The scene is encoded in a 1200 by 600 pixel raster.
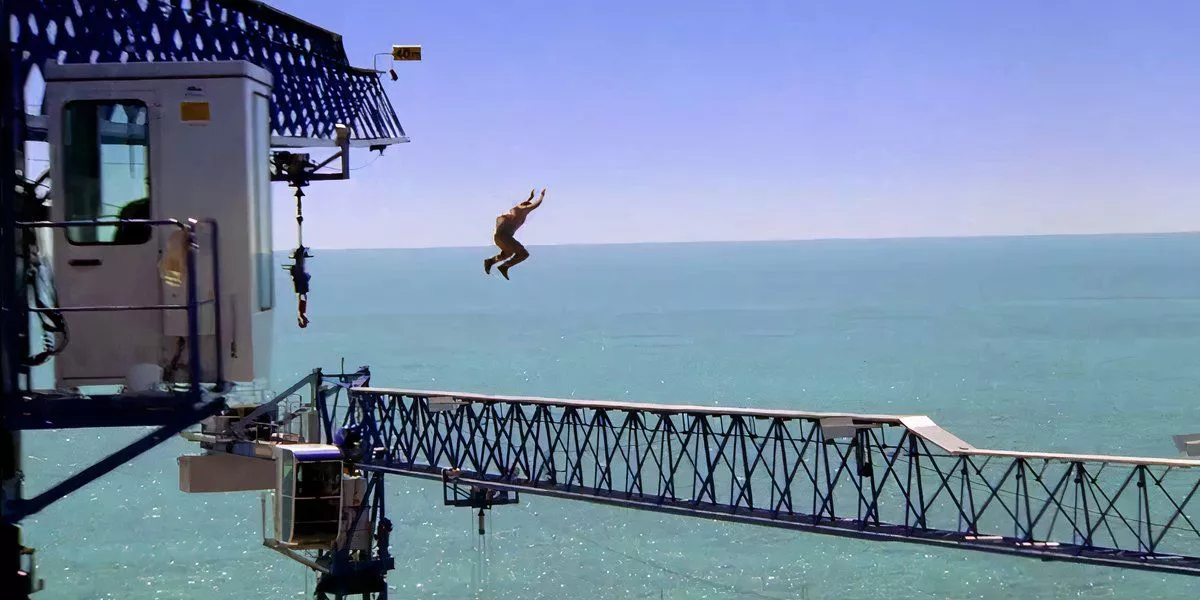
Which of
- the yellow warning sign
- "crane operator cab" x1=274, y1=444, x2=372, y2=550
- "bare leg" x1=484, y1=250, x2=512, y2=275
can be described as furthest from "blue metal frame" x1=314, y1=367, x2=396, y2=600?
the yellow warning sign

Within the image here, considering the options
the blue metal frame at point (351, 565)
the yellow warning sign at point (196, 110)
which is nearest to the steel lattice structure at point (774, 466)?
the blue metal frame at point (351, 565)

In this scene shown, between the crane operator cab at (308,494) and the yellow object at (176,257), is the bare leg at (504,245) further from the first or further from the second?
the crane operator cab at (308,494)

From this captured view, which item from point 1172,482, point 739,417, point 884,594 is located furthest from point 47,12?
point 1172,482

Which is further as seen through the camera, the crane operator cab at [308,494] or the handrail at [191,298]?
the crane operator cab at [308,494]

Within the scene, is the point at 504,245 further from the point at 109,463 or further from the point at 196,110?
the point at 109,463

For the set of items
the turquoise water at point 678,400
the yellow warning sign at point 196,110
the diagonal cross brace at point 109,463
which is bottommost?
the turquoise water at point 678,400

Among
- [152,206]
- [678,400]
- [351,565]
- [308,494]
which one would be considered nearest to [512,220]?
[152,206]
